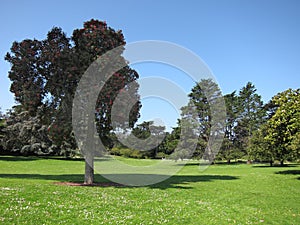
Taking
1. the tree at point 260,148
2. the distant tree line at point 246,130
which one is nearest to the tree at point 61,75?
the distant tree line at point 246,130

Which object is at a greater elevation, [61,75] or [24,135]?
[61,75]

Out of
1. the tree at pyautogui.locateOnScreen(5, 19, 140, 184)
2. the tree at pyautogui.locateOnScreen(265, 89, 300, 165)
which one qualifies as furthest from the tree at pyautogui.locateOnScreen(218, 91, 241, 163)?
the tree at pyautogui.locateOnScreen(5, 19, 140, 184)

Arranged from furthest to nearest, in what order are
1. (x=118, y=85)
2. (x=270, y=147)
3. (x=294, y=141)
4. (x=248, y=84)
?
1. (x=248, y=84)
2. (x=270, y=147)
3. (x=294, y=141)
4. (x=118, y=85)

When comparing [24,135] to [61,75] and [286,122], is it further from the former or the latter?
[286,122]

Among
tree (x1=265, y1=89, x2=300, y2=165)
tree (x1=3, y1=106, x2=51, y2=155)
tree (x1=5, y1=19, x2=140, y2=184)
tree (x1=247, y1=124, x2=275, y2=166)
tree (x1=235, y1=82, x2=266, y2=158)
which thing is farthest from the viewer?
tree (x1=235, y1=82, x2=266, y2=158)

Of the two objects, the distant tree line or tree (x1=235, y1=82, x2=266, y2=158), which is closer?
the distant tree line

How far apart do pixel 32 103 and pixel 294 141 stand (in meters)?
24.1

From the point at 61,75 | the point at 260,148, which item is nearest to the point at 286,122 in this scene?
the point at 260,148

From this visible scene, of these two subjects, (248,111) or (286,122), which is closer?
(286,122)

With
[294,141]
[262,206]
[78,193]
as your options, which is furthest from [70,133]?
[294,141]

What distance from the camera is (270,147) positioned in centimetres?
3956

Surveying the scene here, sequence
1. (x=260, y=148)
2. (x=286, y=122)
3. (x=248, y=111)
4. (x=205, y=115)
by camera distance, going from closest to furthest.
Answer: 1. (x=286, y=122)
2. (x=260, y=148)
3. (x=205, y=115)
4. (x=248, y=111)

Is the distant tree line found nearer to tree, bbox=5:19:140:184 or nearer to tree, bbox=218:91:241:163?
tree, bbox=218:91:241:163

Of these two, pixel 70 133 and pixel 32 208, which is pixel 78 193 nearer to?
pixel 32 208
